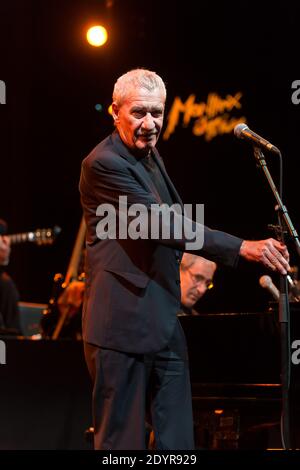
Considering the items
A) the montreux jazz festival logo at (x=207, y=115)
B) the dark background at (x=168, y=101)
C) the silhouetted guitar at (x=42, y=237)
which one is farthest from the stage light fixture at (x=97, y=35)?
the silhouetted guitar at (x=42, y=237)

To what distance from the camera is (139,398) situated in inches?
109

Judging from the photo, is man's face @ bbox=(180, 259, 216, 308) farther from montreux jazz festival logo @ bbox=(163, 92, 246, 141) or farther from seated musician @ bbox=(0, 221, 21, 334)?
seated musician @ bbox=(0, 221, 21, 334)

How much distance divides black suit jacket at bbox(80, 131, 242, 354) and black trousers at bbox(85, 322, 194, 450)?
0.21ft

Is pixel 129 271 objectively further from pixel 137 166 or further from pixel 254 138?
pixel 254 138

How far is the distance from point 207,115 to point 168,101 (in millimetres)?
541

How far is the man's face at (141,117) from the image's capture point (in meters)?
2.89

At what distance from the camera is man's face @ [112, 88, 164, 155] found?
289 cm

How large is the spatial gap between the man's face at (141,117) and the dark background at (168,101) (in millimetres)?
2956

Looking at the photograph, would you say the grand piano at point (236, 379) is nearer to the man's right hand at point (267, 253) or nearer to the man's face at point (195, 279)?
the man's face at point (195, 279)

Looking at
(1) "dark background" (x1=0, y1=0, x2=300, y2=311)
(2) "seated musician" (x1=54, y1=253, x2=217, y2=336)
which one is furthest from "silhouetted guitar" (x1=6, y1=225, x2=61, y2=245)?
(2) "seated musician" (x1=54, y1=253, x2=217, y2=336)

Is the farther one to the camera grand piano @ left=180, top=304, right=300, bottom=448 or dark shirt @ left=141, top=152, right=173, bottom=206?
grand piano @ left=180, top=304, right=300, bottom=448

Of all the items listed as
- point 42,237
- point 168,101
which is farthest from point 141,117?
point 168,101
